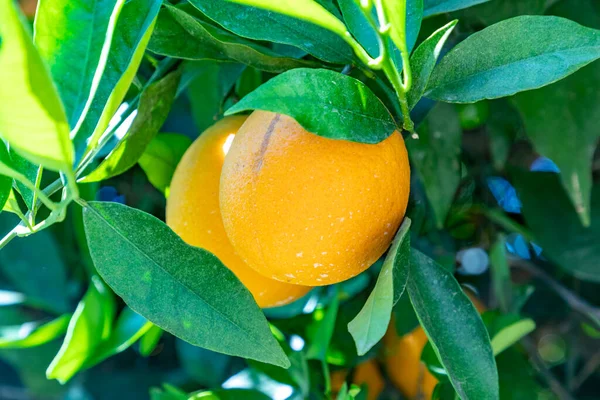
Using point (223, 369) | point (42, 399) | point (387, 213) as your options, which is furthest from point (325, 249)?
point (42, 399)

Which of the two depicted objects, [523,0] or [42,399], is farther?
[42,399]

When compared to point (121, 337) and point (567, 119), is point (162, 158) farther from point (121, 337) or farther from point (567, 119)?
point (567, 119)

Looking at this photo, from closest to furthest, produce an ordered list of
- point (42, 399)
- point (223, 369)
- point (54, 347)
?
1. point (223, 369)
2. point (54, 347)
3. point (42, 399)

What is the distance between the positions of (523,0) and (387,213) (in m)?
0.40

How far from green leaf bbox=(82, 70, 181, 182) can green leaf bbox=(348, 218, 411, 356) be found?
10.6 inches

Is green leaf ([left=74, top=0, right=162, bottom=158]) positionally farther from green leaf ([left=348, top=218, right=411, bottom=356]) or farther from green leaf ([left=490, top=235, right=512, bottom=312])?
green leaf ([left=490, top=235, right=512, bottom=312])

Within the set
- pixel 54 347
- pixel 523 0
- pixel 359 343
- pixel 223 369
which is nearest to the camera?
pixel 359 343

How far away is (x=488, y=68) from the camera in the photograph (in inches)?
21.8

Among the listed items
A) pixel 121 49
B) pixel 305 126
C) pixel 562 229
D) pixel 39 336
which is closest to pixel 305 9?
pixel 305 126

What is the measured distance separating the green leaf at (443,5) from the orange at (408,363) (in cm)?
49

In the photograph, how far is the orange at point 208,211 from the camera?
2.20 feet

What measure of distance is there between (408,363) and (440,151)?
0.33 meters

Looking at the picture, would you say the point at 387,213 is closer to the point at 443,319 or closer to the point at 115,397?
the point at 443,319

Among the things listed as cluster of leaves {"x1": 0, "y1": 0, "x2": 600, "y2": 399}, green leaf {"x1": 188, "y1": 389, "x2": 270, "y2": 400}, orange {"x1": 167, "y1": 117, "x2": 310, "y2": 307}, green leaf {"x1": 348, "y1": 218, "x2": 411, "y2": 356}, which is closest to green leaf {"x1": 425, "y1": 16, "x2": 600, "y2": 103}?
cluster of leaves {"x1": 0, "y1": 0, "x2": 600, "y2": 399}
